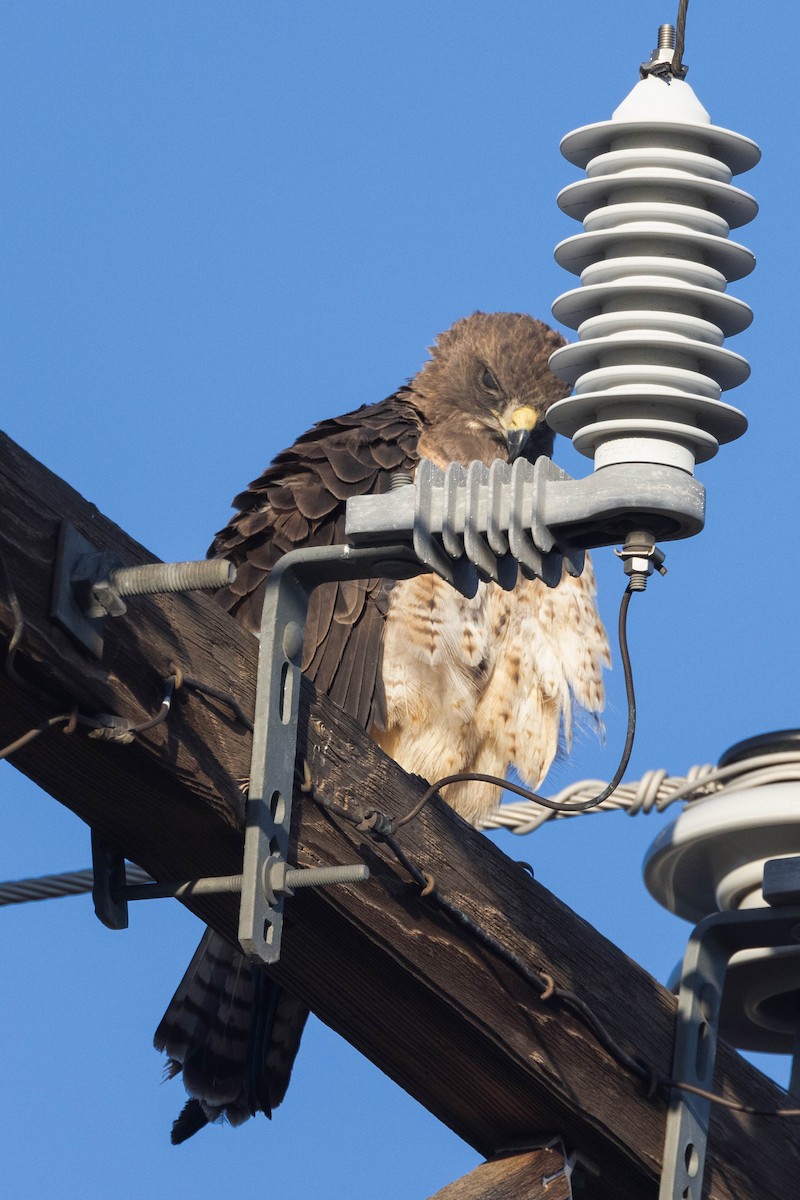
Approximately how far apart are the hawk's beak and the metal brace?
9.50 feet

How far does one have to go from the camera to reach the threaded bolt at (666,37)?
9.76 ft

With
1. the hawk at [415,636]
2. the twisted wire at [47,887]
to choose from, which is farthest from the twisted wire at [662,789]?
the twisted wire at [47,887]

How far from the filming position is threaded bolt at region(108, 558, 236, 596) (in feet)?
8.35

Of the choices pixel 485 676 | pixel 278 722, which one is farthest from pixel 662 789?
pixel 278 722

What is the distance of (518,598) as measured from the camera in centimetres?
561

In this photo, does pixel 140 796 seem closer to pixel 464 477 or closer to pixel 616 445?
pixel 464 477

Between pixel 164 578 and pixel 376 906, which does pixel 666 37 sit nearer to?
pixel 164 578

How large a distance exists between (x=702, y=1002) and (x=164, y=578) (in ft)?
5.18

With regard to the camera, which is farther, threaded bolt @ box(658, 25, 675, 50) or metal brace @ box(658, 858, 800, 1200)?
metal brace @ box(658, 858, 800, 1200)

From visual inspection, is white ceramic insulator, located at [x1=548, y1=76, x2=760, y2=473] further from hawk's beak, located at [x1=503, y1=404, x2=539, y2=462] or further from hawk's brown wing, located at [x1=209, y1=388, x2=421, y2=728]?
hawk's beak, located at [x1=503, y1=404, x2=539, y2=462]

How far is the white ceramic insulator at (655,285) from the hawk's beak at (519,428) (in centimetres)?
345

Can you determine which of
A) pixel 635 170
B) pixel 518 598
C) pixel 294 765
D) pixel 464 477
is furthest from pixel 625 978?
pixel 518 598

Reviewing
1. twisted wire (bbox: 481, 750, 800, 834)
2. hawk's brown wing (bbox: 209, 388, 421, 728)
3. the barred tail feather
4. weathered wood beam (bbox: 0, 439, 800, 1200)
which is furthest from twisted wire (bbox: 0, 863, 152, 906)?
hawk's brown wing (bbox: 209, 388, 421, 728)

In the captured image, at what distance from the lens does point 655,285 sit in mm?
2750
